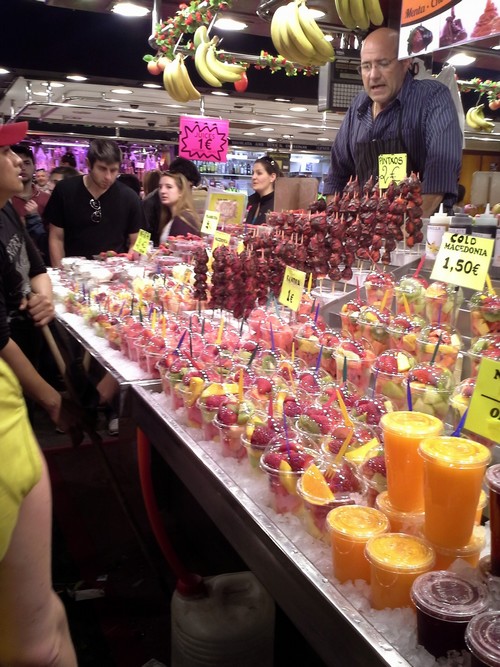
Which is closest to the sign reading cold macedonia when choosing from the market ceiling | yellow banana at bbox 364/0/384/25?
yellow banana at bbox 364/0/384/25

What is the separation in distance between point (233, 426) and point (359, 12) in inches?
111

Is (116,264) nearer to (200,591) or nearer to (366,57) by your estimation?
(366,57)

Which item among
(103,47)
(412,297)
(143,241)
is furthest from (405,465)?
(103,47)

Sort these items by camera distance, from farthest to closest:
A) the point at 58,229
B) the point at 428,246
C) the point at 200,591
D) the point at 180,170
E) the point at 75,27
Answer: the point at 75,27 → the point at 180,170 → the point at 58,229 → the point at 428,246 → the point at 200,591

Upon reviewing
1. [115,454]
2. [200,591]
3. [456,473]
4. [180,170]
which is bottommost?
[115,454]

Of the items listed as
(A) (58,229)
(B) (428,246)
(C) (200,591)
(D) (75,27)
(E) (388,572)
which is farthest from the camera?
(D) (75,27)

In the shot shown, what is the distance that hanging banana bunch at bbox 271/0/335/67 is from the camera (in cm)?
396

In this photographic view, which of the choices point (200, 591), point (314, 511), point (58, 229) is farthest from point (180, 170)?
point (314, 511)

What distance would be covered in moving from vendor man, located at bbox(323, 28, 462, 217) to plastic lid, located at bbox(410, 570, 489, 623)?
116 inches

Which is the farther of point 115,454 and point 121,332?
point 115,454

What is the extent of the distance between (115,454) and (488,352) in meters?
2.76

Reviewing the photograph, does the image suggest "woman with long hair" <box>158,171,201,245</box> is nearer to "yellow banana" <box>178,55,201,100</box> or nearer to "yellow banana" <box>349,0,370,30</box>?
"yellow banana" <box>178,55,201,100</box>

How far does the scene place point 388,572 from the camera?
3.52 ft

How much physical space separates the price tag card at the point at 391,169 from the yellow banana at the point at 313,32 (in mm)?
1447
